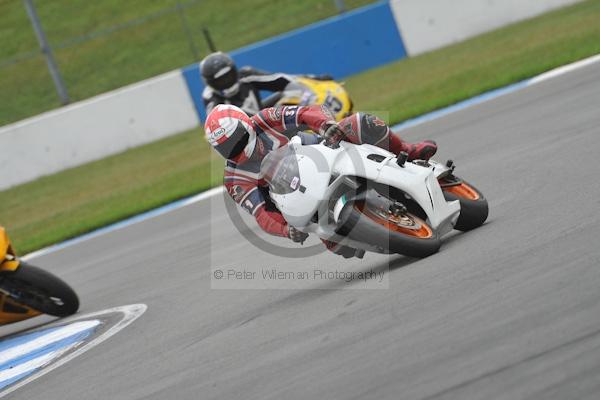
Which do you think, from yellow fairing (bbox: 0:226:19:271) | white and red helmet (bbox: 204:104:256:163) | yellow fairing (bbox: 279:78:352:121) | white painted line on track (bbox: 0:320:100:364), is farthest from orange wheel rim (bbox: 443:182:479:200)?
yellow fairing (bbox: 279:78:352:121)

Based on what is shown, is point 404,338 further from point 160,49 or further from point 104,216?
point 160,49

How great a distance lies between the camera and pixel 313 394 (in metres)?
4.99

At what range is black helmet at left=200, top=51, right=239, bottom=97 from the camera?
11.6 m

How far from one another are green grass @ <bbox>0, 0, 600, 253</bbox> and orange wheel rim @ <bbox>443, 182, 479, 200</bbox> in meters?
7.65

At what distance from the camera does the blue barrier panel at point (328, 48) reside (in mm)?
20031

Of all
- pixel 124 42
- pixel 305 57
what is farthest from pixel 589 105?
pixel 124 42

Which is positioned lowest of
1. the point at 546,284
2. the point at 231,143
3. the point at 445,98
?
the point at 445,98

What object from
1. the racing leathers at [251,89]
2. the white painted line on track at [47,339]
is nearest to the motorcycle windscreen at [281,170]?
the white painted line on track at [47,339]

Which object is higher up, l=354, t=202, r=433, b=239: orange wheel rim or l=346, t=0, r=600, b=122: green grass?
l=354, t=202, r=433, b=239: orange wheel rim

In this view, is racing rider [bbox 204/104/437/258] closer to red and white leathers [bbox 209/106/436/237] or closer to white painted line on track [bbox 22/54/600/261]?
red and white leathers [bbox 209/106/436/237]

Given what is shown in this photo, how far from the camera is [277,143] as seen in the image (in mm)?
7758

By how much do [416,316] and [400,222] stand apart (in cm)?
129

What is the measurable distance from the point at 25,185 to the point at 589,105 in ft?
37.6

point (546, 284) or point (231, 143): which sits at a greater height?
point (231, 143)
